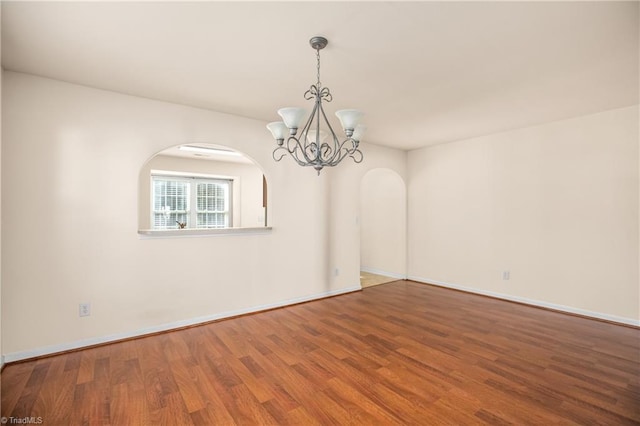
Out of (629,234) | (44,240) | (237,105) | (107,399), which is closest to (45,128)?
(44,240)

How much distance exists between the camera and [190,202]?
22.8 feet

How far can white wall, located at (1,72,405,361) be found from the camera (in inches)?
105

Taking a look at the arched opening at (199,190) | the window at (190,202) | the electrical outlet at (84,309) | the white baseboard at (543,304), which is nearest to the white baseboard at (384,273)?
the white baseboard at (543,304)

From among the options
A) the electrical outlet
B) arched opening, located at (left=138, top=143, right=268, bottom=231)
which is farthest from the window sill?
arched opening, located at (left=138, top=143, right=268, bottom=231)

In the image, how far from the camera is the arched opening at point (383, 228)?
5.96 m

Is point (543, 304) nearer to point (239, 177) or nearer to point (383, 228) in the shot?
point (383, 228)

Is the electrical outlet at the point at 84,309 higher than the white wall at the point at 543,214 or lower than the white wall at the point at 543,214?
lower

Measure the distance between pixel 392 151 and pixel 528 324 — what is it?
3.34 metres

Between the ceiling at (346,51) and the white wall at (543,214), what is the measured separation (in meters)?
0.62

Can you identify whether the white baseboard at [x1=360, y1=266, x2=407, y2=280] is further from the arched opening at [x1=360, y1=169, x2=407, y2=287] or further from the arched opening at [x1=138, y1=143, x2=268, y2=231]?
the arched opening at [x1=138, y1=143, x2=268, y2=231]

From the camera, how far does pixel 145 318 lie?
322cm

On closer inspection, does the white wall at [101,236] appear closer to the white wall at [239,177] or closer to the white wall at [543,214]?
the white wall at [543,214]

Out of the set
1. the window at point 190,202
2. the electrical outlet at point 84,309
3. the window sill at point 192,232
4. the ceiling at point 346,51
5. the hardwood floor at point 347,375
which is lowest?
the hardwood floor at point 347,375

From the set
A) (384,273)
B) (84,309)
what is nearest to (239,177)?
(384,273)
